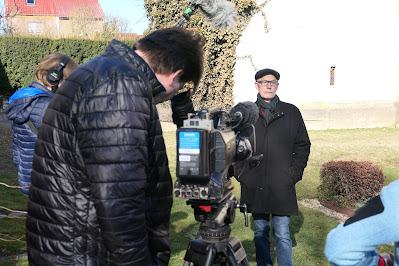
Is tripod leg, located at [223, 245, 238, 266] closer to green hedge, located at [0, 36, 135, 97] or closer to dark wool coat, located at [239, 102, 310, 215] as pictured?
dark wool coat, located at [239, 102, 310, 215]

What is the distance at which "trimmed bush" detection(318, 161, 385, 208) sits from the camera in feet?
22.3

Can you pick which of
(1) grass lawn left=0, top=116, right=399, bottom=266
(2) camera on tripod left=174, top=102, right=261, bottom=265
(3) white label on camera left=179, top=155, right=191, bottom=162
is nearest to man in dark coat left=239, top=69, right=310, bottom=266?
(1) grass lawn left=0, top=116, right=399, bottom=266

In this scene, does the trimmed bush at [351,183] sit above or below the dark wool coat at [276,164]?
below

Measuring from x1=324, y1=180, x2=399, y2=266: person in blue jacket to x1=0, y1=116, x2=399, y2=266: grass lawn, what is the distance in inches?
88.3

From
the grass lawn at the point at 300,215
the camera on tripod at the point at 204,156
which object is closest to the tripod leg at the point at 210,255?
the camera on tripod at the point at 204,156

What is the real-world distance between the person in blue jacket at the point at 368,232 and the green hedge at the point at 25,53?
17.2m

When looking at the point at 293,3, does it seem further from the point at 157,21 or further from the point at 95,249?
the point at 95,249

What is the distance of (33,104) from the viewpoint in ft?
11.7

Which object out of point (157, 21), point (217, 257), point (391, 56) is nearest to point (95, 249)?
point (217, 257)

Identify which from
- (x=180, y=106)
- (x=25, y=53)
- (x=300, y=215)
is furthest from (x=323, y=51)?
(x=180, y=106)

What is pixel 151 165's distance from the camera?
190cm

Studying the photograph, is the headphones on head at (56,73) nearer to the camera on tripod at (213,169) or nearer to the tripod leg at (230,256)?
the camera on tripod at (213,169)

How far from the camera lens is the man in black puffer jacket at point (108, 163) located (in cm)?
166

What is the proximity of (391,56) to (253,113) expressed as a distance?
16837mm
